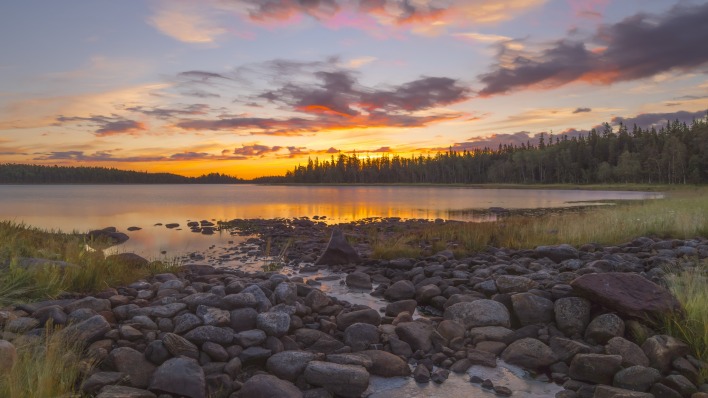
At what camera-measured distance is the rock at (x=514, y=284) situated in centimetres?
941

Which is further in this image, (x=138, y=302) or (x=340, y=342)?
(x=138, y=302)

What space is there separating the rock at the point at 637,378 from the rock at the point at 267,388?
4.35 m

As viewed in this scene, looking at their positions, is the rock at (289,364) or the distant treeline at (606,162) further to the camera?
the distant treeline at (606,162)

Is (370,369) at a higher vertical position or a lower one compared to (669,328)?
lower

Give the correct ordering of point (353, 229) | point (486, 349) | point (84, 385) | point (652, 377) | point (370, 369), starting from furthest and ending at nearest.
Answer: point (353, 229) < point (486, 349) < point (370, 369) < point (652, 377) < point (84, 385)

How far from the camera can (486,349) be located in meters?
7.51

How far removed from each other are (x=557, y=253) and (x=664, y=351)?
22.6 feet

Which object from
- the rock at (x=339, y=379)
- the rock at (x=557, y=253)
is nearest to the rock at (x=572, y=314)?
the rock at (x=339, y=379)

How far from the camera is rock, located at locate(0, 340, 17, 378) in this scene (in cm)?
493

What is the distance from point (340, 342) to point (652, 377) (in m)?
4.52

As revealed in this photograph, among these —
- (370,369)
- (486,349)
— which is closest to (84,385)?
(370,369)

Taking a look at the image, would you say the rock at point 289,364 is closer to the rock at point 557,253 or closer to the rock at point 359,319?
the rock at point 359,319

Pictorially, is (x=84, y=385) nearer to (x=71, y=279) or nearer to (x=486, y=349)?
(x=71, y=279)

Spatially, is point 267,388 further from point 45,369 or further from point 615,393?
point 615,393
